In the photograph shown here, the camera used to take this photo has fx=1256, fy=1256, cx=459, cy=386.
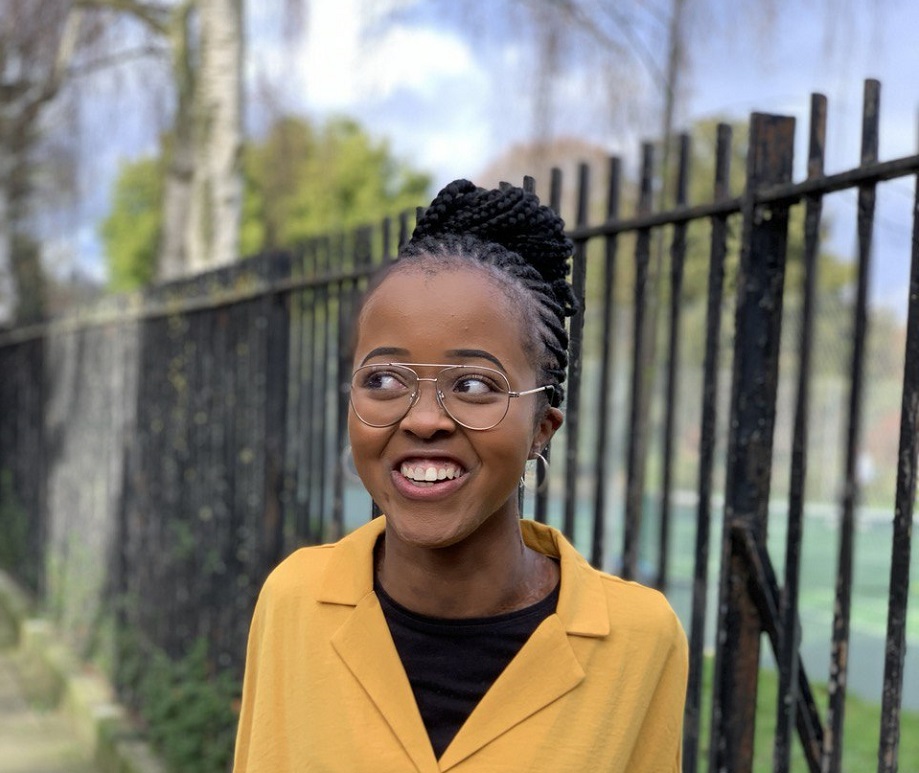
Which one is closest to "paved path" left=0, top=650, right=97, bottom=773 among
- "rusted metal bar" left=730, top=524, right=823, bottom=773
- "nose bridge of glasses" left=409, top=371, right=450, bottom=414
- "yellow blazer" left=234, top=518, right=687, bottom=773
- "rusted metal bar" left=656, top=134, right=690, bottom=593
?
"rusted metal bar" left=656, top=134, right=690, bottom=593

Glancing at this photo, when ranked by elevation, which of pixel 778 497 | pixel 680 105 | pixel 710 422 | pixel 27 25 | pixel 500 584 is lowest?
pixel 778 497

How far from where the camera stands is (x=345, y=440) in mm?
4168

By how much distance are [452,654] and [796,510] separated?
905mm

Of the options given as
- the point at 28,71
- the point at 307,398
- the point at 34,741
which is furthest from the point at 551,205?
the point at 28,71

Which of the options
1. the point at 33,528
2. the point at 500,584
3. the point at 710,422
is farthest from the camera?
the point at 33,528

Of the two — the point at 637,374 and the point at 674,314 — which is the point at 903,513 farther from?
the point at 637,374

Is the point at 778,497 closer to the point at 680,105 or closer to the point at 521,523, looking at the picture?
the point at 680,105

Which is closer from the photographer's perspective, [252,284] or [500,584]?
[500,584]

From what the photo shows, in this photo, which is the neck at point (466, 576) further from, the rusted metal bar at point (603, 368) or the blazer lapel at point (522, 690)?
the rusted metal bar at point (603, 368)

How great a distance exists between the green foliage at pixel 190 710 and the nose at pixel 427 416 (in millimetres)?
3164

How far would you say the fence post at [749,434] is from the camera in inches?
96.3

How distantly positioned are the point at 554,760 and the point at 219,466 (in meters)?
3.63

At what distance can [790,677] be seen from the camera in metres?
2.34

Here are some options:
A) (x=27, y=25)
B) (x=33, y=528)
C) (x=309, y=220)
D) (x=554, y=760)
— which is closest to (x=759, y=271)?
(x=554, y=760)
